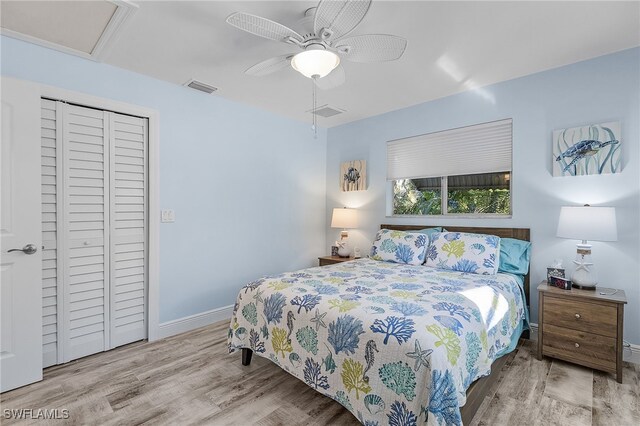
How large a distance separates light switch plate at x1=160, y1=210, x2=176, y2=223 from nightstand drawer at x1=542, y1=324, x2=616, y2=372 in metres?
3.47

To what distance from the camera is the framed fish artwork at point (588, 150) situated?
2.51m

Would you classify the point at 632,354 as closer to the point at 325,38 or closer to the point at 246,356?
the point at 246,356

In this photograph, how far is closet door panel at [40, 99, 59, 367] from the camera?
238cm

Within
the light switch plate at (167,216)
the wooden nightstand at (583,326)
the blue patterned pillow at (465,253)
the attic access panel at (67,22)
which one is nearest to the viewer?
the attic access panel at (67,22)

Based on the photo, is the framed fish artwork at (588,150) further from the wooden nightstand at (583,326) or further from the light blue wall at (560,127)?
the wooden nightstand at (583,326)

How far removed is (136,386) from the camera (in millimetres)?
2178

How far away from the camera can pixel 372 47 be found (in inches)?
75.2

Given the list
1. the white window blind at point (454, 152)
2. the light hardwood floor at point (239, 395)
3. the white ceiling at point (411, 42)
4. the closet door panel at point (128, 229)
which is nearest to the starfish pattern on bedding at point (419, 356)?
the light hardwood floor at point (239, 395)

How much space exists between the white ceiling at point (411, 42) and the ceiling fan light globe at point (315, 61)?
28cm

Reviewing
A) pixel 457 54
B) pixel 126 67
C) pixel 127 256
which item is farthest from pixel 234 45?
pixel 127 256

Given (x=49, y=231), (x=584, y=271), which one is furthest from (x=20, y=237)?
(x=584, y=271)

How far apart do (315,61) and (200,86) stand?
5.50ft

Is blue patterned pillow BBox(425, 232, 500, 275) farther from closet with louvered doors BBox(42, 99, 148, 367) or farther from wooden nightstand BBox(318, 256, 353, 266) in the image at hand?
closet with louvered doors BBox(42, 99, 148, 367)

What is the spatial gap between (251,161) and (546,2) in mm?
3000
